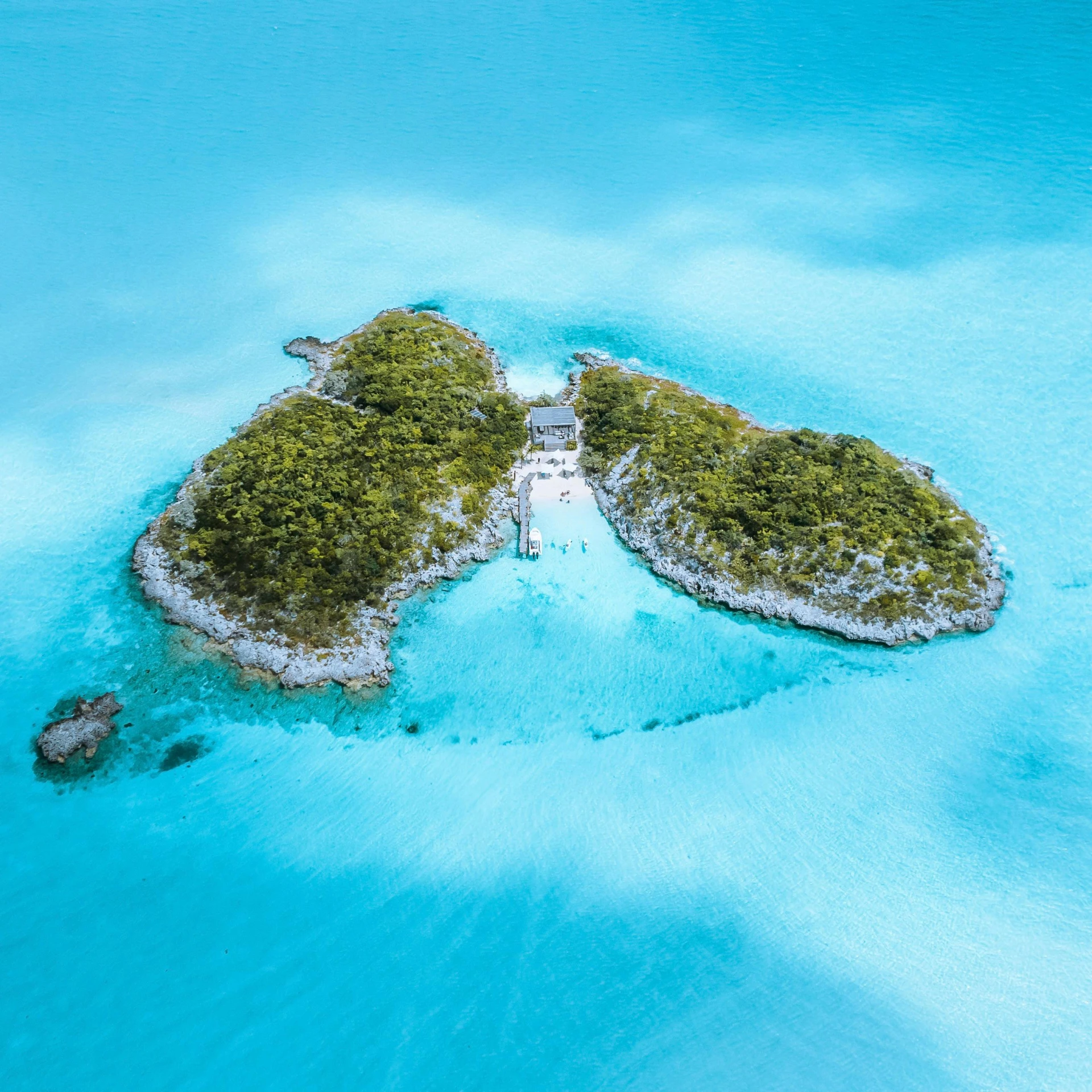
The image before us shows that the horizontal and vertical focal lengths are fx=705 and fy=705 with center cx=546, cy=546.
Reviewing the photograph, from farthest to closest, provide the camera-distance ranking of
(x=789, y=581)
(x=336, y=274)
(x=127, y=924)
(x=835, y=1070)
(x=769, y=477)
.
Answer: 1. (x=336, y=274)
2. (x=769, y=477)
3. (x=789, y=581)
4. (x=127, y=924)
5. (x=835, y=1070)

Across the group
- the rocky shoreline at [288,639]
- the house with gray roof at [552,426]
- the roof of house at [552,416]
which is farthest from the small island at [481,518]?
the roof of house at [552,416]

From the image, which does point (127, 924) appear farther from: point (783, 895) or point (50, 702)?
point (783, 895)

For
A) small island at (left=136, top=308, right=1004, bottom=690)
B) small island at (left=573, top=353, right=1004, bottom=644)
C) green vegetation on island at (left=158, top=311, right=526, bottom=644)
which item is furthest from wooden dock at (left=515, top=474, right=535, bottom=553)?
small island at (left=573, top=353, right=1004, bottom=644)

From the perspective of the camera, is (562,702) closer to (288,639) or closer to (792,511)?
(288,639)

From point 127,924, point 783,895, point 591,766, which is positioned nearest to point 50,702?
point 127,924

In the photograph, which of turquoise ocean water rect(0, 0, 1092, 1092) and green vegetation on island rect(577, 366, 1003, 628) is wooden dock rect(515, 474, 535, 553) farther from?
green vegetation on island rect(577, 366, 1003, 628)
